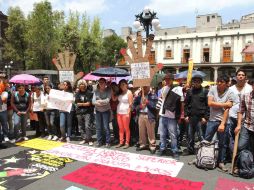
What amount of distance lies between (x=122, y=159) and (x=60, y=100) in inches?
113

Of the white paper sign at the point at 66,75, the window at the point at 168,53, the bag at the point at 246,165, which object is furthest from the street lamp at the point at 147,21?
the window at the point at 168,53

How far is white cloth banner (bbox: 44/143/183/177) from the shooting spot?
18.7 ft

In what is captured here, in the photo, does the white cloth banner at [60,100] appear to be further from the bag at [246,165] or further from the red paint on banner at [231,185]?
the bag at [246,165]

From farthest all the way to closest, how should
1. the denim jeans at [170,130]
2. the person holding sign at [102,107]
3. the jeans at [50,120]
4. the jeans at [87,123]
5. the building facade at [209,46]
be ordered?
the building facade at [209,46], the jeans at [50,120], the jeans at [87,123], the person holding sign at [102,107], the denim jeans at [170,130]

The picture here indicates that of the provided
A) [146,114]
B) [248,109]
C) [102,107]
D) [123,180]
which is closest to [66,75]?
[102,107]

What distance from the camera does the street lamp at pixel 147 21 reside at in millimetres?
12281

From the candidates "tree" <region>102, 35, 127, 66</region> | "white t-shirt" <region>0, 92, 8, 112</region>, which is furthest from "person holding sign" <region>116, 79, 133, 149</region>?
"tree" <region>102, 35, 127, 66</region>

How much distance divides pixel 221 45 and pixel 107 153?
1507 inches

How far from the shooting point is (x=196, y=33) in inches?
1697

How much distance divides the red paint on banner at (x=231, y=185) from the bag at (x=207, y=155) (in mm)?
601

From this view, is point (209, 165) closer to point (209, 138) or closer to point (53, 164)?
point (209, 138)

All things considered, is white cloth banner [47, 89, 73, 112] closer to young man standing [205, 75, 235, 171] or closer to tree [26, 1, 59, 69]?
young man standing [205, 75, 235, 171]

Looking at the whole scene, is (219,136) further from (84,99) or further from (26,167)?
(26,167)

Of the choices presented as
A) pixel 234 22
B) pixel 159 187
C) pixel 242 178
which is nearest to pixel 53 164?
pixel 159 187
